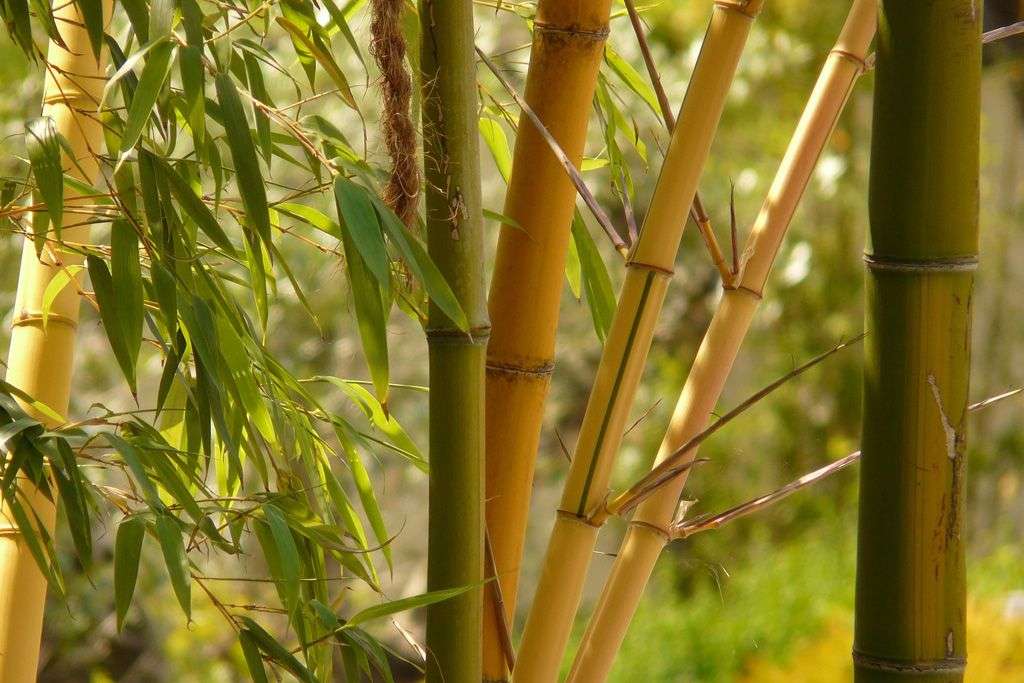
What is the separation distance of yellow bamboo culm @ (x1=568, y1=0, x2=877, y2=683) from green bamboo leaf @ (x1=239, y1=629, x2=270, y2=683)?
17 centimetres

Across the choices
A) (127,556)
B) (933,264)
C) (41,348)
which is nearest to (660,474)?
(933,264)

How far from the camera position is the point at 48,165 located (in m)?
0.58

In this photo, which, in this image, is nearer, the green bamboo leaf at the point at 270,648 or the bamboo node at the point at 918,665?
the bamboo node at the point at 918,665

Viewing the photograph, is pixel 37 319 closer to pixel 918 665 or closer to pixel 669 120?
pixel 669 120

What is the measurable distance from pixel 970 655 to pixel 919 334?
5.26ft

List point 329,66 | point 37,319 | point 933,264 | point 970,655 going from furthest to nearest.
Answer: point 970,655, point 37,319, point 329,66, point 933,264

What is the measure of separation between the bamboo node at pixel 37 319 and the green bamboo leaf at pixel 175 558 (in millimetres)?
237

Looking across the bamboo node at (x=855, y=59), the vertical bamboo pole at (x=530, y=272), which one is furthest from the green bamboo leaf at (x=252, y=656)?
the bamboo node at (x=855, y=59)

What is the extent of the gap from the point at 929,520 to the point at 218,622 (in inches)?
107

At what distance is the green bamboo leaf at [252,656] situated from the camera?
25.3 inches

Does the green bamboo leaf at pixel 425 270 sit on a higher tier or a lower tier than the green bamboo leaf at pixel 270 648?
higher

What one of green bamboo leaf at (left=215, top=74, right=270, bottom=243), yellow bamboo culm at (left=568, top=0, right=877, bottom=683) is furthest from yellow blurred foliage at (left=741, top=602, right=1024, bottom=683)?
green bamboo leaf at (left=215, top=74, right=270, bottom=243)

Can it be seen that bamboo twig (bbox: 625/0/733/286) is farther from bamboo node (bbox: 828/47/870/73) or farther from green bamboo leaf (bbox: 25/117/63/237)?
green bamboo leaf (bbox: 25/117/63/237)

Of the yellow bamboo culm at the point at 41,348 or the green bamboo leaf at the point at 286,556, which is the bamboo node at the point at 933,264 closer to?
the green bamboo leaf at the point at 286,556
